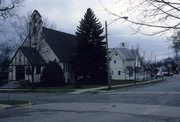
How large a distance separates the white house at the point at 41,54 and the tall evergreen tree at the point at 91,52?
3.18 m

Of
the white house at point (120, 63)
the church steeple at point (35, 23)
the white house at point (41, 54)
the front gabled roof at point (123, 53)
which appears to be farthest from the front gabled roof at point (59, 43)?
the white house at point (120, 63)

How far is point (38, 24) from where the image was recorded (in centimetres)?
4159

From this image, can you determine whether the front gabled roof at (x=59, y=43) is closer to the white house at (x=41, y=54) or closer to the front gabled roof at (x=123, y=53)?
the white house at (x=41, y=54)

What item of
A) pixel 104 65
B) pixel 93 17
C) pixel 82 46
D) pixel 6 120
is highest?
pixel 93 17

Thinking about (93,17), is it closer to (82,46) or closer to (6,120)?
(82,46)

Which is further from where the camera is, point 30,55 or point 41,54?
point 41,54

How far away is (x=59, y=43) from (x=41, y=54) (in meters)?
5.10

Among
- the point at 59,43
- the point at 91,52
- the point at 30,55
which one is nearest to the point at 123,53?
the point at 59,43

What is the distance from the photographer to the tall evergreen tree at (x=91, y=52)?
47.3 metres

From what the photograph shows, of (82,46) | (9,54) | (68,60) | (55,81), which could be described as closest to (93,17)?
(82,46)

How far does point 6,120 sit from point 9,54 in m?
50.0

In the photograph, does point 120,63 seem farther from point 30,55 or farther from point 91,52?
point 30,55

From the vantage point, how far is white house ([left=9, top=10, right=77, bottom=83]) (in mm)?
42906

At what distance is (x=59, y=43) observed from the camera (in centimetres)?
5362
